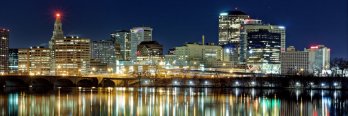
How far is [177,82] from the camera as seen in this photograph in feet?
638

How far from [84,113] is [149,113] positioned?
794 centimetres

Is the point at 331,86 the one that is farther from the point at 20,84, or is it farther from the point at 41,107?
the point at 41,107

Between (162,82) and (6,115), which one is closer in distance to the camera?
(6,115)

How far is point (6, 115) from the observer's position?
68.6 meters

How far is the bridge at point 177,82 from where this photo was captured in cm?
16912

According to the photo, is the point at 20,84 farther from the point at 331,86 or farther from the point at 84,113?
the point at 84,113

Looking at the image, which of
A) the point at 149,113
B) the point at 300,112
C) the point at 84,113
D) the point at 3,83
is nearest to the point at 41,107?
the point at 84,113

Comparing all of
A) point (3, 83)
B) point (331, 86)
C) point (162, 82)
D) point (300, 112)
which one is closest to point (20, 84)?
point (3, 83)

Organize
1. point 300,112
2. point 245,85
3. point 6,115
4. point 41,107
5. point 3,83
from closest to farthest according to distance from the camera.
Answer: point 6,115, point 300,112, point 41,107, point 3,83, point 245,85

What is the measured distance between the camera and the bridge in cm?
16912

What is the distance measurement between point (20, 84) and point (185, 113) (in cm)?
11207

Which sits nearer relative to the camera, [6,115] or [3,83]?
[6,115]

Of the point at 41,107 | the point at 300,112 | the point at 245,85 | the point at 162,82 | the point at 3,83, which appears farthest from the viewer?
the point at 162,82

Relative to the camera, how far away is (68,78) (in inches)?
6826
